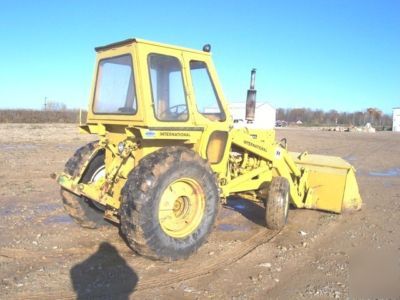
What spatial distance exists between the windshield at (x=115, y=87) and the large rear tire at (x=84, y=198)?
2.19ft

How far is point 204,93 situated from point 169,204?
1.69 meters

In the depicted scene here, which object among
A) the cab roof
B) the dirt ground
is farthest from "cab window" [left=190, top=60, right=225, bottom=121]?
the dirt ground

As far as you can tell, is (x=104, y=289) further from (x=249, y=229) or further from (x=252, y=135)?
(x=252, y=135)

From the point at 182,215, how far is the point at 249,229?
178 centimetres

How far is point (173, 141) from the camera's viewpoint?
6.18 m

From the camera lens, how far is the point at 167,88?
6.13 meters

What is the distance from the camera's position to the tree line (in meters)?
105

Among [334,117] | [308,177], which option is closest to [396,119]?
[334,117]

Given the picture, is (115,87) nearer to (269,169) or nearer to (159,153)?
(159,153)

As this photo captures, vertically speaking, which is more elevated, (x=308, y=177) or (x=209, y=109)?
(x=209, y=109)

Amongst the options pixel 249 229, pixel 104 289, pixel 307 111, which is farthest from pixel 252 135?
pixel 307 111

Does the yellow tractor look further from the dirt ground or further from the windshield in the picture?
the dirt ground

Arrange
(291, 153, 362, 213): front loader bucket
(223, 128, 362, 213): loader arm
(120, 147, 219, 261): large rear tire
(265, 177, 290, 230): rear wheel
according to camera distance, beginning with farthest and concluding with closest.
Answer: (291, 153, 362, 213): front loader bucket, (223, 128, 362, 213): loader arm, (265, 177, 290, 230): rear wheel, (120, 147, 219, 261): large rear tire

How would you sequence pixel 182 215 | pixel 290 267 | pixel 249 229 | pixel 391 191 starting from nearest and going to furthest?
pixel 290 267 < pixel 182 215 < pixel 249 229 < pixel 391 191
